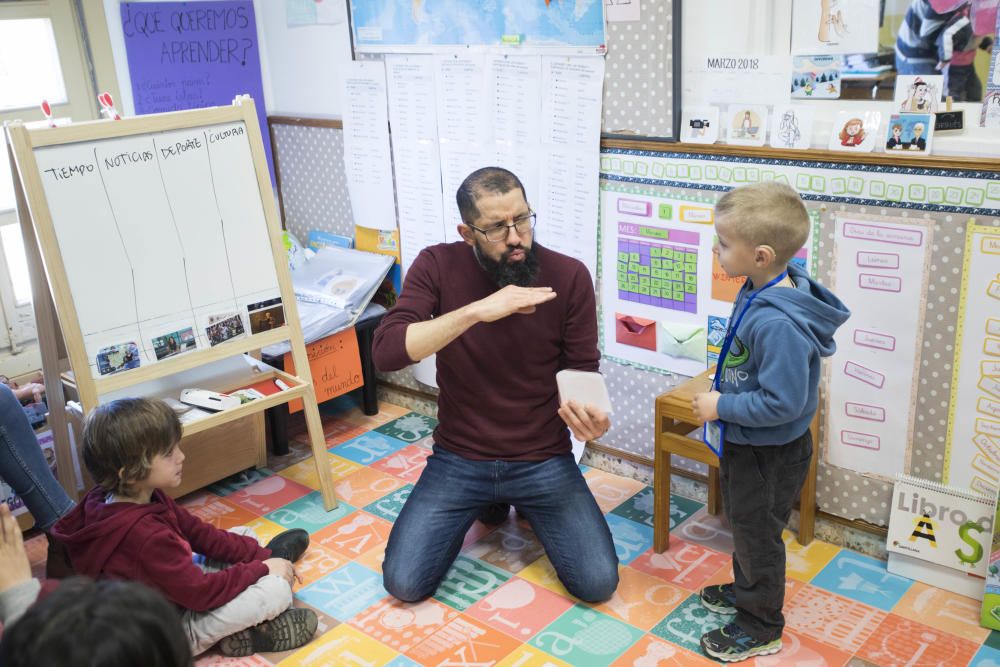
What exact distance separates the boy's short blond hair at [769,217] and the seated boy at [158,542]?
4.31 ft

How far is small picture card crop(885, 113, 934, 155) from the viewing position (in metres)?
2.17

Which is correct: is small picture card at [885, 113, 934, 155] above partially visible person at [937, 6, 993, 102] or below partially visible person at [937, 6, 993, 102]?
below

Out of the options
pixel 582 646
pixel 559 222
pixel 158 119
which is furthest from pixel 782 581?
pixel 158 119

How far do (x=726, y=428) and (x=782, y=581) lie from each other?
1.27 ft

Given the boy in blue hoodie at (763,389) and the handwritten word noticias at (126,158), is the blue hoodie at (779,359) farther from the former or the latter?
the handwritten word noticias at (126,158)

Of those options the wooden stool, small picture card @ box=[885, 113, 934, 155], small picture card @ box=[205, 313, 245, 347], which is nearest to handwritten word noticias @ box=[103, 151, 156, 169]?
small picture card @ box=[205, 313, 245, 347]

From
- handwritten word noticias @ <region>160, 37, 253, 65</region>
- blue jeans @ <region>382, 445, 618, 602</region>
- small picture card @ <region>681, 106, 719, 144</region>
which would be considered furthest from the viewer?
handwritten word noticias @ <region>160, 37, 253, 65</region>

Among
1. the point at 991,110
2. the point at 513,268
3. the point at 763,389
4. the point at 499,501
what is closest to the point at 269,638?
the point at 499,501

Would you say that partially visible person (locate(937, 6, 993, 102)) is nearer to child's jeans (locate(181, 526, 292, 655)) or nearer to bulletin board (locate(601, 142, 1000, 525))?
bulletin board (locate(601, 142, 1000, 525))

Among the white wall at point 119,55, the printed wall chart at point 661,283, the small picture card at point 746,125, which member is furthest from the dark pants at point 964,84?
the white wall at point 119,55

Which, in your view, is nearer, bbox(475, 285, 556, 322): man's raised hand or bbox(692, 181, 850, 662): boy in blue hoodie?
bbox(692, 181, 850, 662): boy in blue hoodie

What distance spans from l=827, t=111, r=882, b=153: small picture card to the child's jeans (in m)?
1.73

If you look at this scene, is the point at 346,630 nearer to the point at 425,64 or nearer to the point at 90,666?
the point at 90,666

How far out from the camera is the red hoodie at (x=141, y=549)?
2059mm
